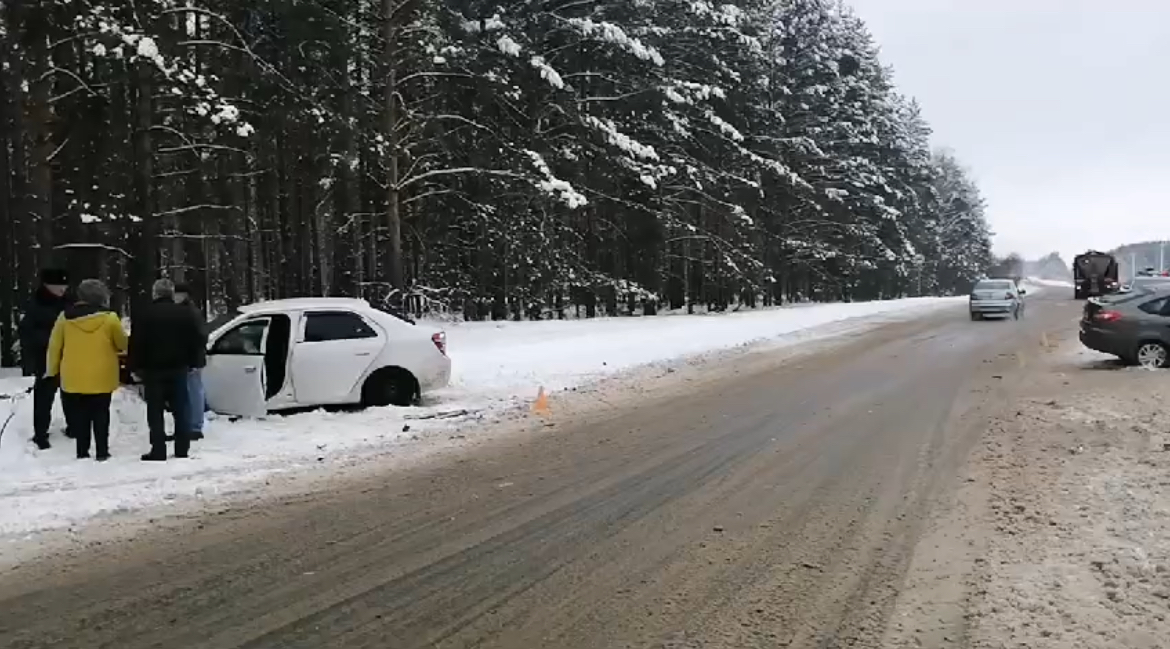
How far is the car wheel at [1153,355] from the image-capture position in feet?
52.9

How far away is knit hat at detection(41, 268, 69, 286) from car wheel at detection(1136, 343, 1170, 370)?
16.6 meters

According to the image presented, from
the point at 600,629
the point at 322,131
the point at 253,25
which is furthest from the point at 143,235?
the point at 600,629

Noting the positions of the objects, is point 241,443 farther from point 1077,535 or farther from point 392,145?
point 392,145

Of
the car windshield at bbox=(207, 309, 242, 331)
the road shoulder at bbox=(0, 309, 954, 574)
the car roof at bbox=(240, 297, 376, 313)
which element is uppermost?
the car roof at bbox=(240, 297, 376, 313)

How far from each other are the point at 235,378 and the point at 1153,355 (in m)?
15.0

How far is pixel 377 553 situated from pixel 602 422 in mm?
5500

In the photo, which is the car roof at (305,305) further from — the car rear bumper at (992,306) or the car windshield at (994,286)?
the car windshield at (994,286)

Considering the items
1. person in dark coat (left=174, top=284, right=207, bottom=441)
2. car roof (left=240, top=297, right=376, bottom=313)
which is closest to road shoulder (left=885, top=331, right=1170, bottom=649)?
person in dark coat (left=174, top=284, right=207, bottom=441)

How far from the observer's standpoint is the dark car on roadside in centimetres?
1617

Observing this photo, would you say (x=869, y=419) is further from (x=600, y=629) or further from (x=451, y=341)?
(x=451, y=341)

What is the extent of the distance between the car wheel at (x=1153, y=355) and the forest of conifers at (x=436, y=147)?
1291 cm

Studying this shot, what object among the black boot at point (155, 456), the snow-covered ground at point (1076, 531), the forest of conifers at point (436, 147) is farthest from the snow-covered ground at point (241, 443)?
the forest of conifers at point (436, 147)

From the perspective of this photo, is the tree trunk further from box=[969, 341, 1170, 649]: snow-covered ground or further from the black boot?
box=[969, 341, 1170, 649]: snow-covered ground

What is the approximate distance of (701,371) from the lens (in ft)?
56.3
